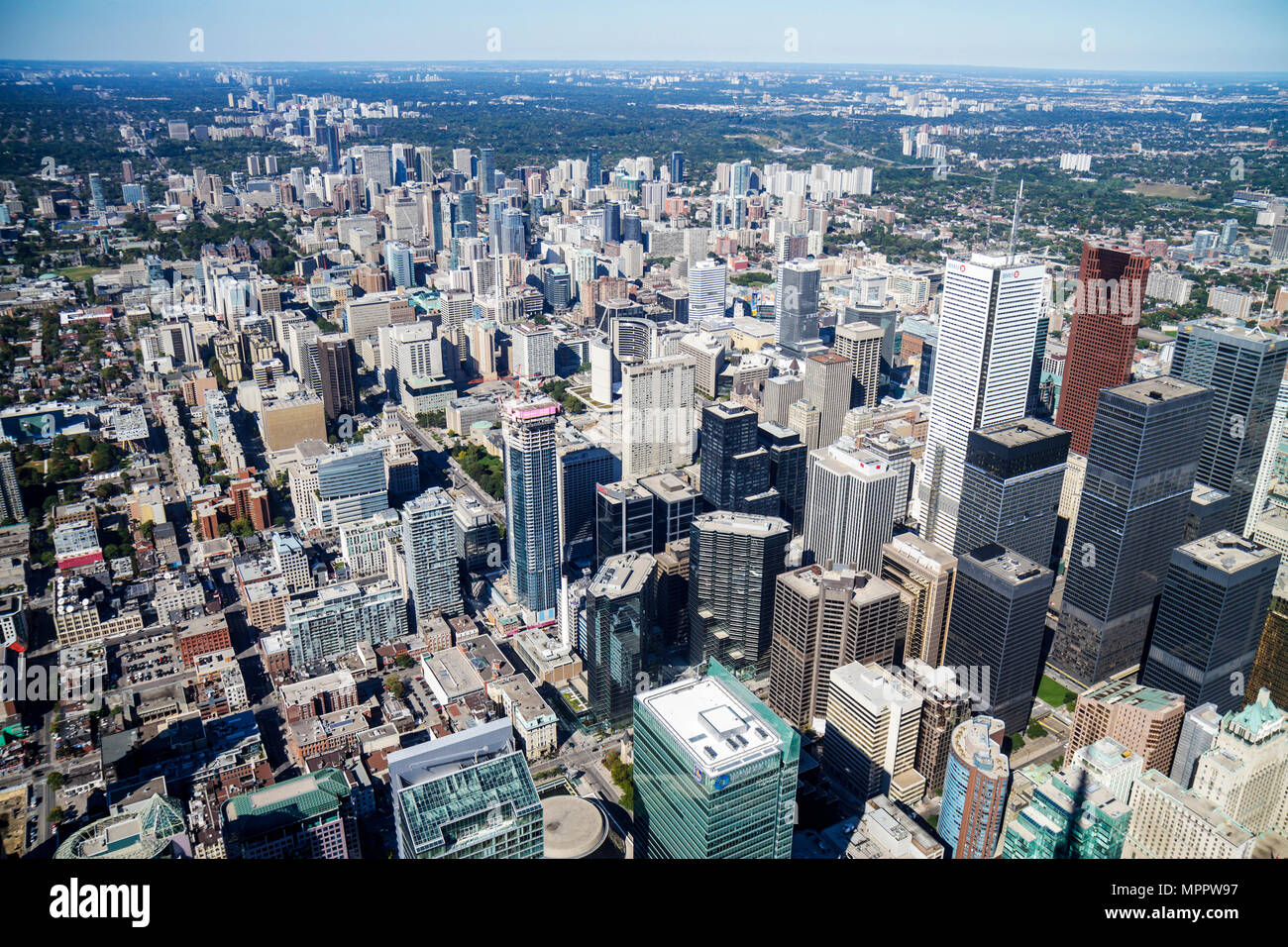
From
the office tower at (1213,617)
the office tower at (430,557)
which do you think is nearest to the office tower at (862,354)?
the office tower at (1213,617)

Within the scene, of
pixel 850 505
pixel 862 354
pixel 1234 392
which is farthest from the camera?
pixel 862 354

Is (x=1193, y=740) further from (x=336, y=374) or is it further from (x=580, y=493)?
(x=336, y=374)

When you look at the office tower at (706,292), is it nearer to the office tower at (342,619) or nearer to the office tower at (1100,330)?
the office tower at (1100,330)

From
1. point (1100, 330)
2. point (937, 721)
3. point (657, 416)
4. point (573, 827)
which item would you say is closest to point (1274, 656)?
point (937, 721)

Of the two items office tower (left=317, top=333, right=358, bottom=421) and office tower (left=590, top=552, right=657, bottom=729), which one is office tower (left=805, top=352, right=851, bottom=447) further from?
office tower (left=317, top=333, right=358, bottom=421)
